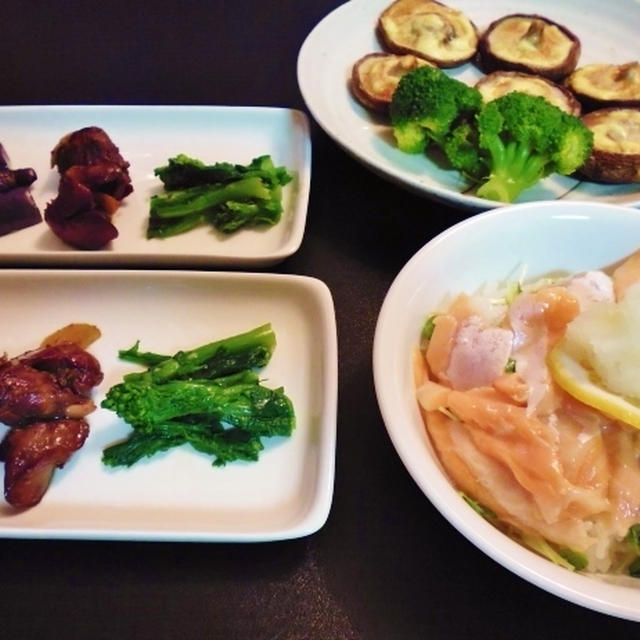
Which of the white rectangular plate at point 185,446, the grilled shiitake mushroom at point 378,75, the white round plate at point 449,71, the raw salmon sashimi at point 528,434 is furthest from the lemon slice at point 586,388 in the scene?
the grilled shiitake mushroom at point 378,75

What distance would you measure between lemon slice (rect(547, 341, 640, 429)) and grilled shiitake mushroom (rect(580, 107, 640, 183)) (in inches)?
30.7

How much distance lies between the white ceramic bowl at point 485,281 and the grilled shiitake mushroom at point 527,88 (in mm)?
724

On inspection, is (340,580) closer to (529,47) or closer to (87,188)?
(87,188)

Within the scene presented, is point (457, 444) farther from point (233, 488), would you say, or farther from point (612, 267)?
point (612, 267)

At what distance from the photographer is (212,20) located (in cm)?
266

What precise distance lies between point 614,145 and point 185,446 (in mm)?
1351

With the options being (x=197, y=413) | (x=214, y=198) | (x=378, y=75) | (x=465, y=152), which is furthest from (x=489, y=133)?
(x=197, y=413)

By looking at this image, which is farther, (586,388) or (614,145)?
(614,145)

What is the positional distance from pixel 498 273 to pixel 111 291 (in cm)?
88

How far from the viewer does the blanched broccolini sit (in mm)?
1428

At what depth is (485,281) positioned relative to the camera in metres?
1.51

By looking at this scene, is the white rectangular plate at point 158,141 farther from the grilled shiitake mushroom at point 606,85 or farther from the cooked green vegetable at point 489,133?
the grilled shiitake mushroom at point 606,85

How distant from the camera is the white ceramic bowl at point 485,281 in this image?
1.02 m

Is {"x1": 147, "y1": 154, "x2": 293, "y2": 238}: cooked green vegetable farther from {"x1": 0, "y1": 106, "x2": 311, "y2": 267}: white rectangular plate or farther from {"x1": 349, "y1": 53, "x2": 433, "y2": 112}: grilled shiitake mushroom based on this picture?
{"x1": 349, "y1": 53, "x2": 433, "y2": 112}: grilled shiitake mushroom
